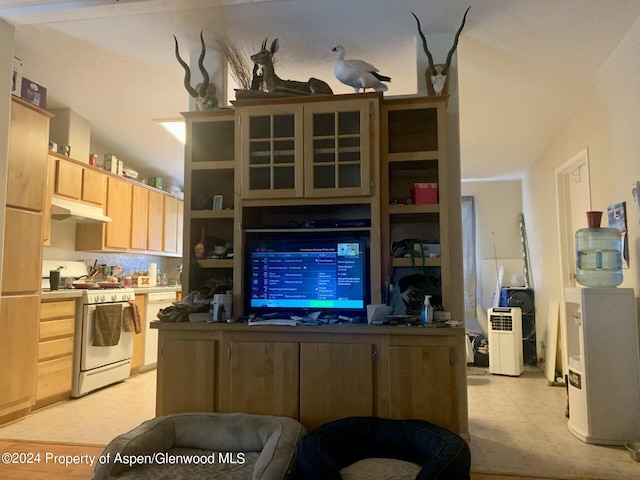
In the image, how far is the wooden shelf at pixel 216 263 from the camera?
10.00 ft

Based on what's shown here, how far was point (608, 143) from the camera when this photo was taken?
3.35 m

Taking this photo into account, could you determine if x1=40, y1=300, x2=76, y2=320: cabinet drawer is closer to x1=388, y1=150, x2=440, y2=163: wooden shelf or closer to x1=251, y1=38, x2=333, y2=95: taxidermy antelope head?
x1=251, y1=38, x2=333, y2=95: taxidermy antelope head

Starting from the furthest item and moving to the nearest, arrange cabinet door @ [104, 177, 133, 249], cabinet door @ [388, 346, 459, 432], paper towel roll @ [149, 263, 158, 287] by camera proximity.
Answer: paper towel roll @ [149, 263, 158, 287] < cabinet door @ [104, 177, 133, 249] < cabinet door @ [388, 346, 459, 432]

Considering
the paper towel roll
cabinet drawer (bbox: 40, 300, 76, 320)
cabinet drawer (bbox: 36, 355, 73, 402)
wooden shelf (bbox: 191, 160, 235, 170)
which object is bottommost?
cabinet drawer (bbox: 36, 355, 73, 402)

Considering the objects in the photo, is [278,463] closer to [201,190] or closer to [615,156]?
[201,190]

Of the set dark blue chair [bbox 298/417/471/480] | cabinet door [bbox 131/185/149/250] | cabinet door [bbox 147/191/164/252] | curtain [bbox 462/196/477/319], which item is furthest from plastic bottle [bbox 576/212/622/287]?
cabinet door [bbox 147/191/164/252]

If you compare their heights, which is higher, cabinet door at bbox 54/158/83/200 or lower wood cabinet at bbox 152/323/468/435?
cabinet door at bbox 54/158/83/200

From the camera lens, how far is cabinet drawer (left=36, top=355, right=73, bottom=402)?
3670 millimetres

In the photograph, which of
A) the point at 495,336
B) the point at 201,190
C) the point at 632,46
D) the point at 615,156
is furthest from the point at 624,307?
the point at 201,190

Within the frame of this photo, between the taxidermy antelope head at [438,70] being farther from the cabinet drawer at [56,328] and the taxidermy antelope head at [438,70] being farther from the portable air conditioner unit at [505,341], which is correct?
the cabinet drawer at [56,328]

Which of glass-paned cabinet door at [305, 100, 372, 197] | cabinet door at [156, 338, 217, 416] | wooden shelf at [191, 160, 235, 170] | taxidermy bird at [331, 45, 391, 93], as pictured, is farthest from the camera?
wooden shelf at [191, 160, 235, 170]

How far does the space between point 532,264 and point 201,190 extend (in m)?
4.48

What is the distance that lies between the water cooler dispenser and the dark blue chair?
1.36m

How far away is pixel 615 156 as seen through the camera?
3232mm
